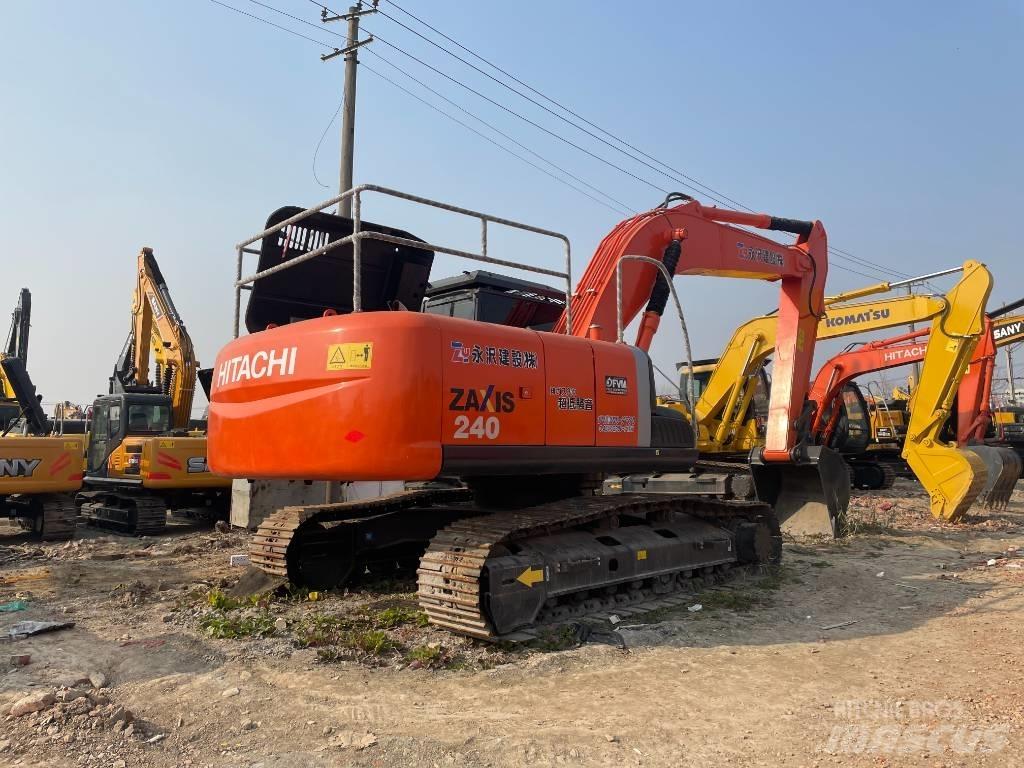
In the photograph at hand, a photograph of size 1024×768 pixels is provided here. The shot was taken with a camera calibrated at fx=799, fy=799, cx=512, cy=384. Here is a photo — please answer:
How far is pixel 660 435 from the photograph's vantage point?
20.5 feet

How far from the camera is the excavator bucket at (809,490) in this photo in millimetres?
9617

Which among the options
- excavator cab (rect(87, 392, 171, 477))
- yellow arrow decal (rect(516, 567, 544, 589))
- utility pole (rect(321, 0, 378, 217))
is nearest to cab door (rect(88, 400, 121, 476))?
excavator cab (rect(87, 392, 171, 477))

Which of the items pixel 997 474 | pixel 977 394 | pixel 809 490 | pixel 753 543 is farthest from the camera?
pixel 977 394

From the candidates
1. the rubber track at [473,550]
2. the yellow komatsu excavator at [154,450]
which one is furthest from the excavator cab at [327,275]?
the yellow komatsu excavator at [154,450]

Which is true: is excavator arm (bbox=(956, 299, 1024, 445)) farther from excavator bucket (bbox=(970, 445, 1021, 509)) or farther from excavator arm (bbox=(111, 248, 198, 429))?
excavator arm (bbox=(111, 248, 198, 429))

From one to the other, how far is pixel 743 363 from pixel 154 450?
31.2 feet

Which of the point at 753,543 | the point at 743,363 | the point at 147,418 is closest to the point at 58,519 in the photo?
the point at 147,418

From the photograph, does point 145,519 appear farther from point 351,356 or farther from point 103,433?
point 351,356

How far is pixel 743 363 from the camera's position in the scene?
45.1ft

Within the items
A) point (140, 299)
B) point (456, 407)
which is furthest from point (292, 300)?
point (140, 299)

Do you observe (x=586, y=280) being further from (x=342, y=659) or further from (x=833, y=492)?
(x=833, y=492)

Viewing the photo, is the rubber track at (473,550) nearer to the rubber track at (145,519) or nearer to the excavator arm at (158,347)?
the rubber track at (145,519)

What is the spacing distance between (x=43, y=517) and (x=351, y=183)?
6486mm

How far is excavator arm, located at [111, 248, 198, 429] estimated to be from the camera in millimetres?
14766
